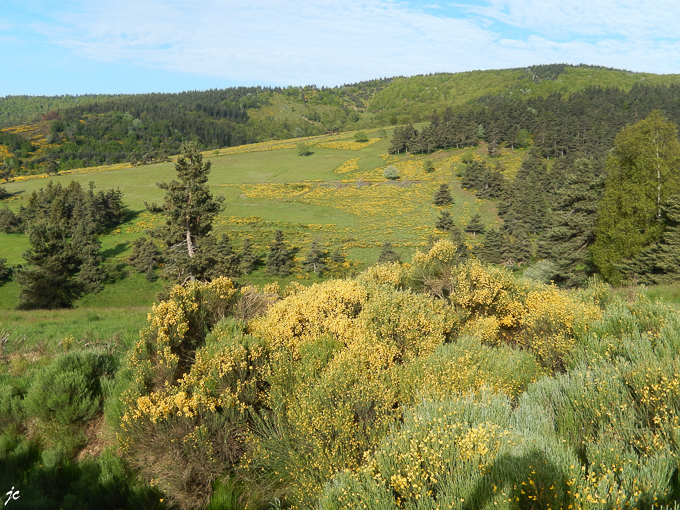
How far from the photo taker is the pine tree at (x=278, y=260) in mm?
42688

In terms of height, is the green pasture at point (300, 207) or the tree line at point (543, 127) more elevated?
the tree line at point (543, 127)

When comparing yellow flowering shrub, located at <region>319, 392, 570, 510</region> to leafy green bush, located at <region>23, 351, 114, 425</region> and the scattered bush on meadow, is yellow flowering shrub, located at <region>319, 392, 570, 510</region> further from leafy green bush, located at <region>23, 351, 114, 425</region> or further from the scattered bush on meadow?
leafy green bush, located at <region>23, 351, 114, 425</region>

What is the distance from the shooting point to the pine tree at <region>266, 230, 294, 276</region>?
140 ft

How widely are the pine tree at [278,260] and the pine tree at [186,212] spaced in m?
17.6

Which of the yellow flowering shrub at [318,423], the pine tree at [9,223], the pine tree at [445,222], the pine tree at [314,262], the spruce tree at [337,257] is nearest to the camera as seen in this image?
the yellow flowering shrub at [318,423]

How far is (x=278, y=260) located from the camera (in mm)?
43281

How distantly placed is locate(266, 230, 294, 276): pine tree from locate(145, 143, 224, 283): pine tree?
17.6 meters

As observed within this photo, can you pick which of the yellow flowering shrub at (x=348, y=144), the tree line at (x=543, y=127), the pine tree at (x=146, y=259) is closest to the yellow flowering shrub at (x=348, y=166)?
the tree line at (x=543, y=127)

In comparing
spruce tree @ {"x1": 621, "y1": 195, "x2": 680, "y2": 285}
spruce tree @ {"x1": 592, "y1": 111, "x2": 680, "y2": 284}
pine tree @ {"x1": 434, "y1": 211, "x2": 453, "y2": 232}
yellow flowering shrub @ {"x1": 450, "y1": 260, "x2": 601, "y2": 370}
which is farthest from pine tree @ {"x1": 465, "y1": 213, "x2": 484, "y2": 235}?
yellow flowering shrub @ {"x1": 450, "y1": 260, "x2": 601, "y2": 370}

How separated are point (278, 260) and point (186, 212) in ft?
66.7

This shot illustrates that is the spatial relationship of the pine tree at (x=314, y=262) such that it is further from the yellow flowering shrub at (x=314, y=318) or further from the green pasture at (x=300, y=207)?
the yellow flowering shrub at (x=314, y=318)

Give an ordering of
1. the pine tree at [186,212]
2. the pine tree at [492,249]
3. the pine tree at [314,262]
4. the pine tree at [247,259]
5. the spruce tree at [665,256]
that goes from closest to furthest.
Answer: the spruce tree at [665,256] → the pine tree at [186,212] → the pine tree at [247,259] → the pine tree at [314,262] → the pine tree at [492,249]

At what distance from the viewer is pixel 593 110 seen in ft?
359

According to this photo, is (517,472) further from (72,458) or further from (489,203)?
(489,203)
